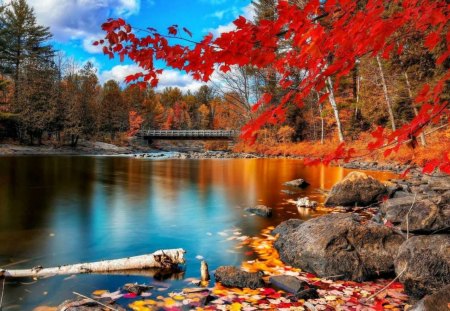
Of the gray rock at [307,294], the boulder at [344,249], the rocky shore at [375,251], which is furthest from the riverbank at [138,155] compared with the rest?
the gray rock at [307,294]

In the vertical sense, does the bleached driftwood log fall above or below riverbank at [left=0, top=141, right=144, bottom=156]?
below

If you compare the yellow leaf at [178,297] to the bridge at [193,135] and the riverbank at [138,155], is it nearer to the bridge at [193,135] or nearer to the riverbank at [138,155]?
the riverbank at [138,155]

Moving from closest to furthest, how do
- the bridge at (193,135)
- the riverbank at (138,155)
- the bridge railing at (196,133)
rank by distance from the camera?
the riverbank at (138,155)
the bridge railing at (196,133)
the bridge at (193,135)

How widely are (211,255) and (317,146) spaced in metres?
32.1

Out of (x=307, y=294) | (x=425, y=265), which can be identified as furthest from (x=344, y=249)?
(x=307, y=294)

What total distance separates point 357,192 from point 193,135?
49711mm

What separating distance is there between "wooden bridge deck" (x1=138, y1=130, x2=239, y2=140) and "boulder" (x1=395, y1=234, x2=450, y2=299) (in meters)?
47.8

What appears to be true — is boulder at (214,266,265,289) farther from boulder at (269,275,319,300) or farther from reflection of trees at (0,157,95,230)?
reflection of trees at (0,157,95,230)

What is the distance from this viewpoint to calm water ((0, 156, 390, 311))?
5.68m

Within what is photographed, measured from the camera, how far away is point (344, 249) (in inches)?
238

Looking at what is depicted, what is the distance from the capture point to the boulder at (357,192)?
11703 millimetres

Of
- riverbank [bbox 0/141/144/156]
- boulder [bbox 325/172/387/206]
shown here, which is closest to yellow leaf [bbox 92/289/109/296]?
boulder [bbox 325/172/387/206]

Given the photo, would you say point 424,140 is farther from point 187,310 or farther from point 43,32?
point 43,32

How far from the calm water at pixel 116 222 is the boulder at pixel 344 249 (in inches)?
49.9
